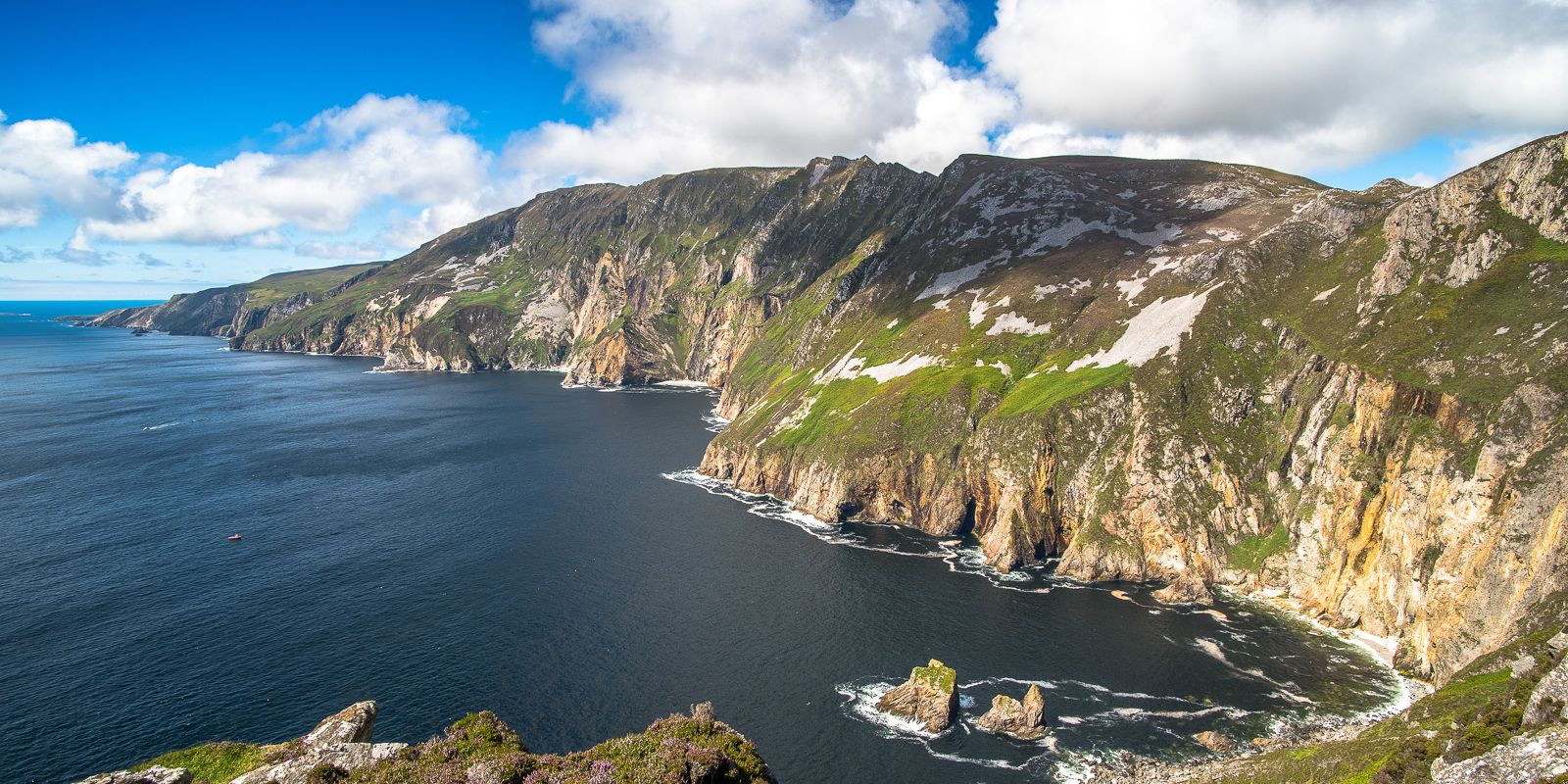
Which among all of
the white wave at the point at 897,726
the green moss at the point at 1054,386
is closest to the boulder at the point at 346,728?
the white wave at the point at 897,726

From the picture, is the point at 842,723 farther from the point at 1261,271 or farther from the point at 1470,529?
the point at 1261,271

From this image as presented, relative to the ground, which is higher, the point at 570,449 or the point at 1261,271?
the point at 1261,271

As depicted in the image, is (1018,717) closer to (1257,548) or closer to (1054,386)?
(1257,548)

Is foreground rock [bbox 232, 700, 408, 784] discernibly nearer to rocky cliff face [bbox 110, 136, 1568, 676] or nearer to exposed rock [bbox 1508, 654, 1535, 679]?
exposed rock [bbox 1508, 654, 1535, 679]

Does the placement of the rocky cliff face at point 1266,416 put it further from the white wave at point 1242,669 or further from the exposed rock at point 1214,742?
the exposed rock at point 1214,742

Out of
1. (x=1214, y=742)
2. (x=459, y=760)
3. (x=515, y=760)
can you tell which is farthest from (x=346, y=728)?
(x=1214, y=742)

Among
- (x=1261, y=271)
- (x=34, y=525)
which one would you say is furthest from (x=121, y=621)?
(x=1261, y=271)

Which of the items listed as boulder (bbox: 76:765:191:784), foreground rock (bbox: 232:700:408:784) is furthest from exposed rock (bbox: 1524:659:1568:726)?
boulder (bbox: 76:765:191:784)
